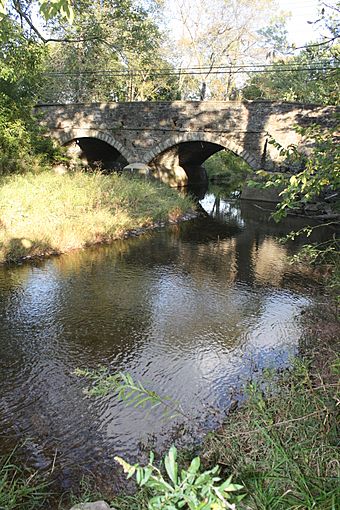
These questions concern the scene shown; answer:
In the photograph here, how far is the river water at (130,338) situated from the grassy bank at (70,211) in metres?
0.51

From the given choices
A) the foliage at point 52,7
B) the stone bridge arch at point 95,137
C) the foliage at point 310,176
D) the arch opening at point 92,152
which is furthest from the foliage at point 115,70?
the foliage at point 52,7

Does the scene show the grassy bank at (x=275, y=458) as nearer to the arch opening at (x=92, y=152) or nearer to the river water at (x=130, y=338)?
the river water at (x=130, y=338)

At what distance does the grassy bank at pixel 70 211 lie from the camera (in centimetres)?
828

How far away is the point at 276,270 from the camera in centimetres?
829

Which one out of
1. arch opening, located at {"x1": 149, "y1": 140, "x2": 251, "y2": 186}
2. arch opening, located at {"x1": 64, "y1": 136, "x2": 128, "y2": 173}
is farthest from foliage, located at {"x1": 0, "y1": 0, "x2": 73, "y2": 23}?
→ arch opening, located at {"x1": 64, "y1": 136, "x2": 128, "y2": 173}

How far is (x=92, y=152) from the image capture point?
21.8 meters

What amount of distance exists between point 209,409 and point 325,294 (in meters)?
3.84

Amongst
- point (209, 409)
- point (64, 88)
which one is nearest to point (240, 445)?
point (209, 409)

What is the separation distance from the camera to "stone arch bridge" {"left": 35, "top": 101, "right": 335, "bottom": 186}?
1370 centimetres

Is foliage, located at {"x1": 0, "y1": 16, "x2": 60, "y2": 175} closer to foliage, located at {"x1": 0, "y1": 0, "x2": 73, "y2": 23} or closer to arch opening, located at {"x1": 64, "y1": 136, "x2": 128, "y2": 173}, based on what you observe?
arch opening, located at {"x1": 64, "y1": 136, "x2": 128, "y2": 173}

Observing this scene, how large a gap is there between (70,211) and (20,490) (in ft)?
25.6

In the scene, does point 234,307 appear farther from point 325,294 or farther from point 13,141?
point 13,141

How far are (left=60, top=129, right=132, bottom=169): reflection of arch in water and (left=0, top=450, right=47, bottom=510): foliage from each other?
15.7 m

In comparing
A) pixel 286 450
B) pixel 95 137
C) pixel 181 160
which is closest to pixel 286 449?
pixel 286 450
